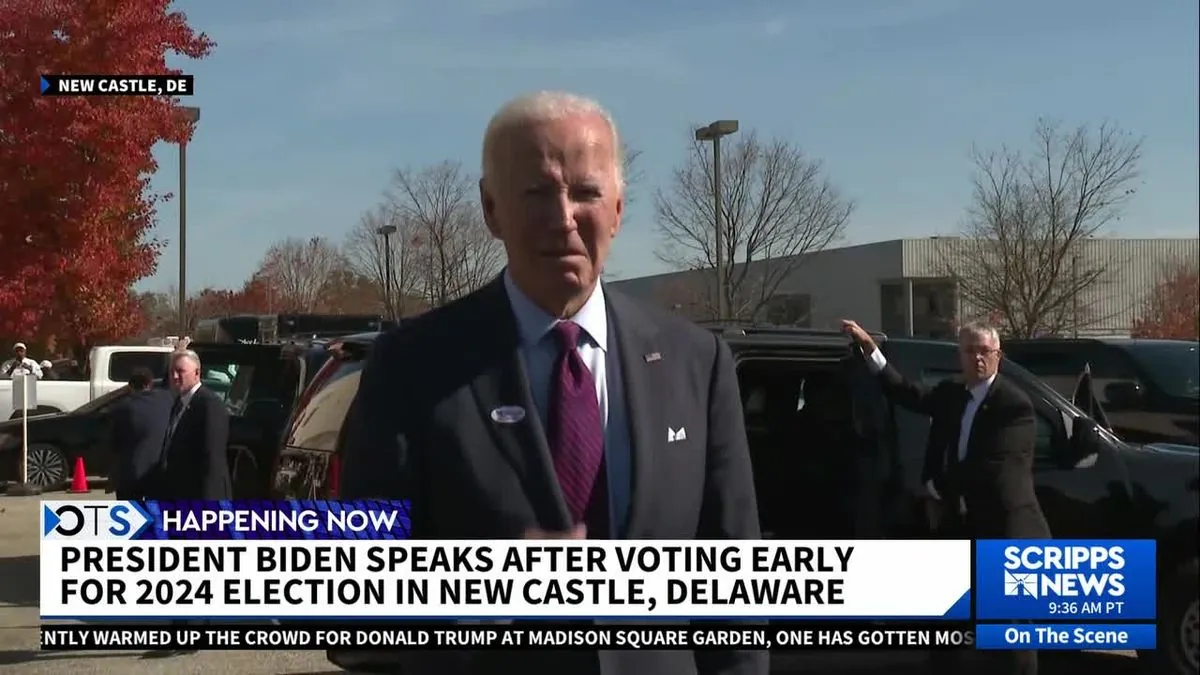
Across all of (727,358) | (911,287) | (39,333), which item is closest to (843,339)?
(911,287)

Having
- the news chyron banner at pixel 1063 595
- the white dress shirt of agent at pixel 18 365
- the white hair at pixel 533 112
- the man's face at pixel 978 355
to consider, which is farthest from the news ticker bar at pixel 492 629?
the white dress shirt of agent at pixel 18 365

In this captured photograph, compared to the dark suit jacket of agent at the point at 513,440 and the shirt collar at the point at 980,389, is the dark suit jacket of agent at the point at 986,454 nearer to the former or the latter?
the shirt collar at the point at 980,389

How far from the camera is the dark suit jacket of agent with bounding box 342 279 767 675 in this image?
264 cm

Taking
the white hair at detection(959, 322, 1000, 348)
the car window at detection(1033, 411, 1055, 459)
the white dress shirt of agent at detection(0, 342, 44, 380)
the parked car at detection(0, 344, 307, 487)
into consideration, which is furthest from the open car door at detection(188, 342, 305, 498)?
the car window at detection(1033, 411, 1055, 459)

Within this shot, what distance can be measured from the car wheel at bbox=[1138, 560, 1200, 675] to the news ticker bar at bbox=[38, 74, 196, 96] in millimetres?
3575

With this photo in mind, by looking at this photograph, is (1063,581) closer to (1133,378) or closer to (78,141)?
(1133,378)

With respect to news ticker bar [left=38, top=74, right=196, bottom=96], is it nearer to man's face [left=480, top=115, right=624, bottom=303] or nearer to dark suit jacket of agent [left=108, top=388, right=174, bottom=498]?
dark suit jacket of agent [left=108, top=388, right=174, bottom=498]

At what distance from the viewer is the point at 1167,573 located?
4176 mm

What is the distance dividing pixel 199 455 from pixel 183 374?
1.72ft

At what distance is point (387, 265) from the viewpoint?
406 cm

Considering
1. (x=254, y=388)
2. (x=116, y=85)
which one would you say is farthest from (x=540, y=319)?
(x=254, y=388)

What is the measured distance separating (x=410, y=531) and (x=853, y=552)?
1.57 m

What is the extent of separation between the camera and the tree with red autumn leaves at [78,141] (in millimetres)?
4363

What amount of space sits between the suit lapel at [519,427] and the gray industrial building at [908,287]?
134 centimetres
